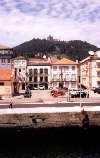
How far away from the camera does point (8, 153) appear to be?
Result: 31.4m

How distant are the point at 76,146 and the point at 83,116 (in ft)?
14.5

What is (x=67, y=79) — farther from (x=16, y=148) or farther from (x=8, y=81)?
(x=16, y=148)

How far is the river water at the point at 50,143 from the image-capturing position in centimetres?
3112

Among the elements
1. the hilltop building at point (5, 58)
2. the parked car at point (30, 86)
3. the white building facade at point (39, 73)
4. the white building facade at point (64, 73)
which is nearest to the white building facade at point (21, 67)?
the white building facade at point (39, 73)

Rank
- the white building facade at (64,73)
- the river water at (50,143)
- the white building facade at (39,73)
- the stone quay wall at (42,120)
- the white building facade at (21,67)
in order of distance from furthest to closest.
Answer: the white building facade at (21,67), the white building facade at (39,73), the white building facade at (64,73), the stone quay wall at (42,120), the river water at (50,143)

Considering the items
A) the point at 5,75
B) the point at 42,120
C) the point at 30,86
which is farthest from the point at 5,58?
the point at 42,120

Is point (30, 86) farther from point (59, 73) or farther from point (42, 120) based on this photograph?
point (42, 120)

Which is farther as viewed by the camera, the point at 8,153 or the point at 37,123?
the point at 37,123

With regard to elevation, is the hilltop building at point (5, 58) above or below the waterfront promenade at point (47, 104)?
above

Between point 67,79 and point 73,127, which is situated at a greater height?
point 67,79

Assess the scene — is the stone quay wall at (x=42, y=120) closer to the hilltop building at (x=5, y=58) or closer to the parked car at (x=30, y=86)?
the hilltop building at (x=5, y=58)

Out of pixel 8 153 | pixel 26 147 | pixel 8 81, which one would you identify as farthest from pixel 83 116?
pixel 8 81

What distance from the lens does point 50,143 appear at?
34.8 m

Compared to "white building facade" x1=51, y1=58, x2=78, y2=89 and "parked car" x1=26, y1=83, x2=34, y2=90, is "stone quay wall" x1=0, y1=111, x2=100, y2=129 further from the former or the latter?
"parked car" x1=26, y1=83, x2=34, y2=90
